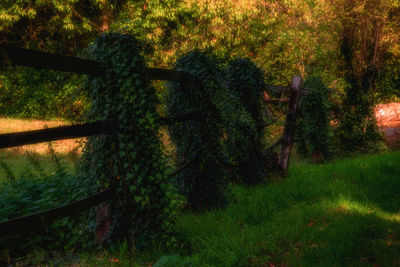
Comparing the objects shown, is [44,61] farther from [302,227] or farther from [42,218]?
[302,227]

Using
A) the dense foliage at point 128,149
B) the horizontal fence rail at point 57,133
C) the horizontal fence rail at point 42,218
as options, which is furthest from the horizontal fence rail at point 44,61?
the horizontal fence rail at point 42,218

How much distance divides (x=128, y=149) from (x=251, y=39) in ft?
50.9

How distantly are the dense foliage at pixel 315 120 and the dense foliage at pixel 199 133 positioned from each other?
4.79 m

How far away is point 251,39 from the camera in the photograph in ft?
58.6

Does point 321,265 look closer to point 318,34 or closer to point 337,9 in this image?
point 337,9

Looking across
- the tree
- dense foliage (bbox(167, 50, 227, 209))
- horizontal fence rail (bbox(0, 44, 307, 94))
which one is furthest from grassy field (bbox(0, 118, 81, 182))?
horizontal fence rail (bbox(0, 44, 307, 94))

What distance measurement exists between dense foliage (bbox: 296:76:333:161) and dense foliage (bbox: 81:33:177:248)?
646 centimetres

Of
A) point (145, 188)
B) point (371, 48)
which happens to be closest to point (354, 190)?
point (145, 188)

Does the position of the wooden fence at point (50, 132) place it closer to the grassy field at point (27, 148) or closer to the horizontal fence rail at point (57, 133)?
the horizontal fence rail at point (57, 133)

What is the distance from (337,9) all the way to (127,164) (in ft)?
37.8

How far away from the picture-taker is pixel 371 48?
12406 mm

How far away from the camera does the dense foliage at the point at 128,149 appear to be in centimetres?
344

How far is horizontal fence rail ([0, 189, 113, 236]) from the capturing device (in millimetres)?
2621

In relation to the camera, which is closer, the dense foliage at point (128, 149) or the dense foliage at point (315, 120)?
the dense foliage at point (128, 149)
